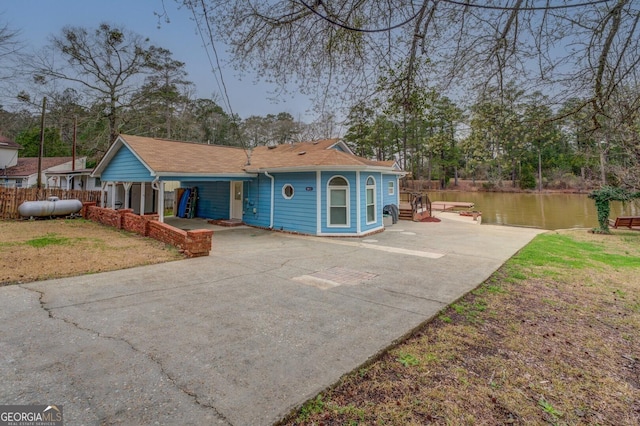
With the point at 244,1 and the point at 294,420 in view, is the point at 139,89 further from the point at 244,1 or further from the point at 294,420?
the point at 294,420

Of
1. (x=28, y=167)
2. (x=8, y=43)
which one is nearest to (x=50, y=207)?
(x=8, y=43)

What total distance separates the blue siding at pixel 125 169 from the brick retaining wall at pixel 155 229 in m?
1.47

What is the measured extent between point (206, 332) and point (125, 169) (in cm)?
1194

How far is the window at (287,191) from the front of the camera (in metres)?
11.5

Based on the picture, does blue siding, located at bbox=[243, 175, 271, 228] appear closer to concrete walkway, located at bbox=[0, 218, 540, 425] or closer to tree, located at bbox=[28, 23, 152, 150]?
concrete walkway, located at bbox=[0, 218, 540, 425]

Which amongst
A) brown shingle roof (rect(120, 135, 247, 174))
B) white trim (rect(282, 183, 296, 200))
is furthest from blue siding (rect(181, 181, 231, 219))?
white trim (rect(282, 183, 296, 200))

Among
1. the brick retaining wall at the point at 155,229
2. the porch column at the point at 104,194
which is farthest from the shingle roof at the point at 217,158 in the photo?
the porch column at the point at 104,194

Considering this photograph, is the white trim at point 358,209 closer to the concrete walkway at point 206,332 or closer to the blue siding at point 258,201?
the blue siding at point 258,201

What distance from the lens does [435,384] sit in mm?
2650

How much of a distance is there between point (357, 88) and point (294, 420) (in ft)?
12.1

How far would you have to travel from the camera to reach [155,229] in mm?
9125

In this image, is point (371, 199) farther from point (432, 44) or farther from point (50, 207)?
point (50, 207)

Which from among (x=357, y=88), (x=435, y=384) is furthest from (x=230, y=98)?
(x=435, y=384)

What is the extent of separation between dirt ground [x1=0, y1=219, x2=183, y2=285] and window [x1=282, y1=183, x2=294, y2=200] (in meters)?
4.69
